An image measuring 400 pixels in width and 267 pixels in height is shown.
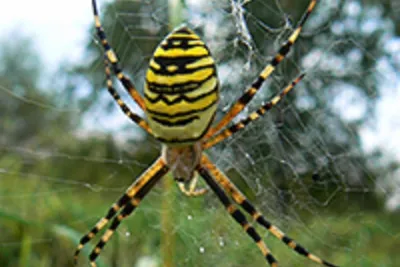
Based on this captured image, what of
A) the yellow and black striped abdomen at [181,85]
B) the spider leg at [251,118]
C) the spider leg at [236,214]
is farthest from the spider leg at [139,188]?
the yellow and black striped abdomen at [181,85]

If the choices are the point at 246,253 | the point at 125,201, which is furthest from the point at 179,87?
the point at 246,253

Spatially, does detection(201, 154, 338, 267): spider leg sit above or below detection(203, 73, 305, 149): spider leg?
below

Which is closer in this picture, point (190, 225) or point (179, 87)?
point (179, 87)

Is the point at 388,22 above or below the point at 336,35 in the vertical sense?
below

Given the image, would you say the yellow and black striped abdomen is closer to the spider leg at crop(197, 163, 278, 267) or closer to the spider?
the spider

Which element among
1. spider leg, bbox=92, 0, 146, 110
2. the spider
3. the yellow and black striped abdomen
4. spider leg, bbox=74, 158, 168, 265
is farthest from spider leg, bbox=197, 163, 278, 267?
the yellow and black striped abdomen

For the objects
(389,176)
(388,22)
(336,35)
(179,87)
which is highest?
(179,87)

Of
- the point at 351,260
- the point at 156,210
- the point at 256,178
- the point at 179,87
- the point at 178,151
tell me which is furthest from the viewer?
the point at 351,260

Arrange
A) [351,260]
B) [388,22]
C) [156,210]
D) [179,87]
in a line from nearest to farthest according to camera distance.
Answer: [179,87] → [156,210] → [351,260] → [388,22]

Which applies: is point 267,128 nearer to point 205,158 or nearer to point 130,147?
point 205,158
